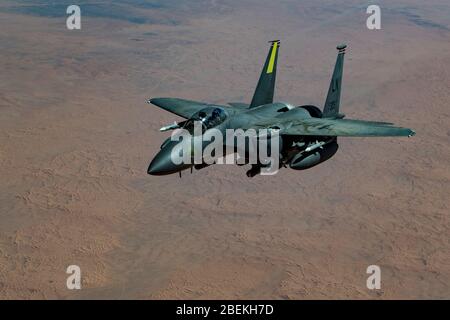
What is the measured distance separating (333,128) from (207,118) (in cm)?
646

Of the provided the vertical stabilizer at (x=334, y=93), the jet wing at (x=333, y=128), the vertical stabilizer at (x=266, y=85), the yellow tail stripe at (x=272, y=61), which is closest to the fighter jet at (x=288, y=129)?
the jet wing at (x=333, y=128)

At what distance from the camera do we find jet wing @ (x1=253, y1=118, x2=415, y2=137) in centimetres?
2627

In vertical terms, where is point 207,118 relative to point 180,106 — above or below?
above

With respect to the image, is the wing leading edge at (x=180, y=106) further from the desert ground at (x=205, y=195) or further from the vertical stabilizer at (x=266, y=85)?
the desert ground at (x=205, y=195)

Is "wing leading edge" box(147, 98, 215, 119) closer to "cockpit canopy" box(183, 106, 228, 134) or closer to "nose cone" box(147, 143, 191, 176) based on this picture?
"cockpit canopy" box(183, 106, 228, 134)

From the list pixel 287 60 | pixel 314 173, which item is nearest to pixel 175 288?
pixel 314 173

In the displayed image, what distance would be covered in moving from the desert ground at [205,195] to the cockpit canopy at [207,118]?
1843cm

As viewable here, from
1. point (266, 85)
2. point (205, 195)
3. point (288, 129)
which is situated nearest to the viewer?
point (288, 129)

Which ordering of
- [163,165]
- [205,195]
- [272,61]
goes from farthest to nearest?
[205,195] < [272,61] < [163,165]

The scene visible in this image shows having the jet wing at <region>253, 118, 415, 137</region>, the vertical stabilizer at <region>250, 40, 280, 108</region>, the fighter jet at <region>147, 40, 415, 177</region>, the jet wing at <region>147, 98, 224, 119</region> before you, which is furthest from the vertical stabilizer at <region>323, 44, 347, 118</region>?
the jet wing at <region>147, 98, 224, 119</region>

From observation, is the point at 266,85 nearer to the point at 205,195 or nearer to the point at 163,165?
the point at 163,165

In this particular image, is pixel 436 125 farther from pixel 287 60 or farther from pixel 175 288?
pixel 175 288

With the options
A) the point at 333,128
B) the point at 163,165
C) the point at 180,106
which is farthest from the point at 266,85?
the point at 163,165

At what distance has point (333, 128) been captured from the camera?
27547mm
